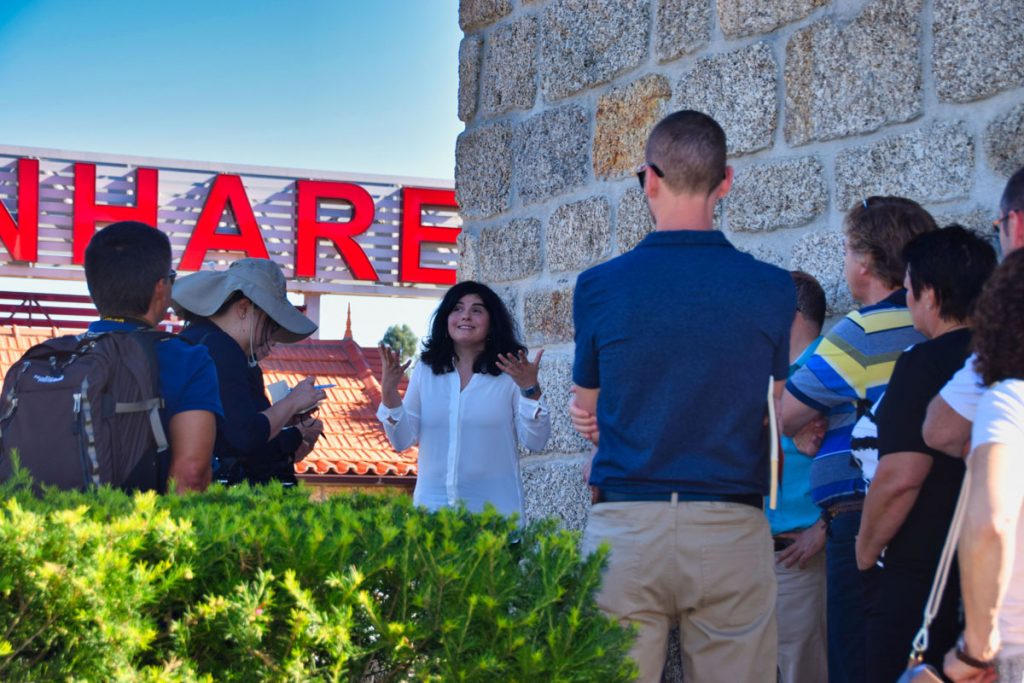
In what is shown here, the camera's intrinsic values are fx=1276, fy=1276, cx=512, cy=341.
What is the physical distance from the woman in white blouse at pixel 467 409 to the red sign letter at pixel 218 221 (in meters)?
17.1

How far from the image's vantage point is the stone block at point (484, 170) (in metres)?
5.05

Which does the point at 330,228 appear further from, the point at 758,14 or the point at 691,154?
the point at 691,154

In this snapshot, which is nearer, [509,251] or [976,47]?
[976,47]

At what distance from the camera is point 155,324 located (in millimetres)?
3387

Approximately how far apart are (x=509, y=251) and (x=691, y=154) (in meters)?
2.10

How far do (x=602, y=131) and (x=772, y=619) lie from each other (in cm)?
217

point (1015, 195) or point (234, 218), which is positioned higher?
point (234, 218)

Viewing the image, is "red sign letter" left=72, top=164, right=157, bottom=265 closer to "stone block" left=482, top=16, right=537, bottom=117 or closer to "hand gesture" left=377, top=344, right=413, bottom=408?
"stone block" left=482, top=16, right=537, bottom=117

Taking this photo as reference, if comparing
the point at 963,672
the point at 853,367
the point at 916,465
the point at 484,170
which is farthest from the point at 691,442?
the point at 484,170

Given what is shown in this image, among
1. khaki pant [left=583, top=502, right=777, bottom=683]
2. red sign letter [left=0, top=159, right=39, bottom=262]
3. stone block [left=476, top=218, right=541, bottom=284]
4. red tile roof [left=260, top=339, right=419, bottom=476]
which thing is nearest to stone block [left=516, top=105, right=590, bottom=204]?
stone block [left=476, top=218, right=541, bottom=284]

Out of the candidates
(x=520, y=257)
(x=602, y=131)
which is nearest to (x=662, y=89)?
(x=602, y=131)

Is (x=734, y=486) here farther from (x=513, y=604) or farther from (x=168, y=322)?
(x=168, y=322)

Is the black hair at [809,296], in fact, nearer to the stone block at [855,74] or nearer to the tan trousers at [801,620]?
the stone block at [855,74]

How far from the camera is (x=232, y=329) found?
4.22m
